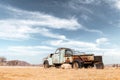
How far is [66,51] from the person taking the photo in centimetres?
2980

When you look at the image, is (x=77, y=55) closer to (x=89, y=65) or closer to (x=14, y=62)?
(x=89, y=65)

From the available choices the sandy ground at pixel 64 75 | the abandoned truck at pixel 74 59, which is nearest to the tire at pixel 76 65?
the abandoned truck at pixel 74 59

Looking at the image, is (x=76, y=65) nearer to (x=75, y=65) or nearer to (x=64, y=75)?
(x=75, y=65)

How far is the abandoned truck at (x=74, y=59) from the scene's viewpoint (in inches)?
1078

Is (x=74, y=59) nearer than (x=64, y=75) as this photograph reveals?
No

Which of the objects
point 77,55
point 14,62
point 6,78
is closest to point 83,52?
point 77,55

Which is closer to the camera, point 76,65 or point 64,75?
point 64,75

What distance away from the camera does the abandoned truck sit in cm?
2738

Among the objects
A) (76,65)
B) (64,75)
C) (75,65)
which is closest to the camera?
(64,75)

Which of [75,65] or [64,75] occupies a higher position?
[75,65]

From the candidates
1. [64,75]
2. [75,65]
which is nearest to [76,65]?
[75,65]

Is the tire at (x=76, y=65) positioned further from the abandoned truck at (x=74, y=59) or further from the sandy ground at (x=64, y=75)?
the sandy ground at (x=64, y=75)

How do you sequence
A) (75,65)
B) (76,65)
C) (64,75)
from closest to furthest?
(64,75), (76,65), (75,65)

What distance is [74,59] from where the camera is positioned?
27719 mm
